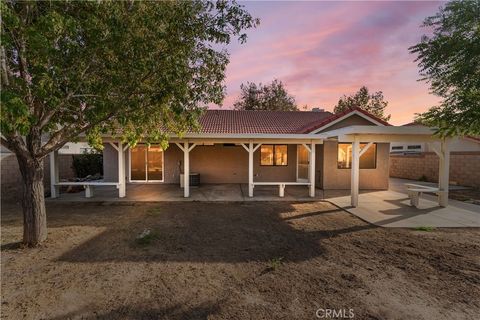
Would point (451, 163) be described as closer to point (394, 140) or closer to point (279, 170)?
point (394, 140)

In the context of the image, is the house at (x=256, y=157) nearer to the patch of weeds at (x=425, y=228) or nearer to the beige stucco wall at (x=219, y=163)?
the beige stucco wall at (x=219, y=163)

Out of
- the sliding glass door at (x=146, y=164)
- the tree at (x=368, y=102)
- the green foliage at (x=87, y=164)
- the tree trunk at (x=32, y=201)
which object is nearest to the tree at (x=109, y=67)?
the tree trunk at (x=32, y=201)

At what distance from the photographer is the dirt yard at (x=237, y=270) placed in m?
3.16

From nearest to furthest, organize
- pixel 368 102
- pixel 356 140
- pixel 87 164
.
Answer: pixel 356 140
pixel 87 164
pixel 368 102

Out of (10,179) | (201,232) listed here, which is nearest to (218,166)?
(201,232)

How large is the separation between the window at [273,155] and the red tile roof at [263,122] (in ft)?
3.22

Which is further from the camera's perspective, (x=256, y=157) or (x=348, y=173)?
(x=256, y=157)

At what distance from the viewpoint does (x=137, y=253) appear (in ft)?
15.9

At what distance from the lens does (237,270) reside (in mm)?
4195

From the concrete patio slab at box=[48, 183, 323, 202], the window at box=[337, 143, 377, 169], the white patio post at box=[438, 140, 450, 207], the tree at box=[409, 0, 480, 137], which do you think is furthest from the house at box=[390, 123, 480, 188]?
the concrete patio slab at box=[48, 183, 323, 202]

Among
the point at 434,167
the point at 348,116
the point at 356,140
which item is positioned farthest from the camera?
Answer: the point at 434,167

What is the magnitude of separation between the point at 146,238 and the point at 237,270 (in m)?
2.52

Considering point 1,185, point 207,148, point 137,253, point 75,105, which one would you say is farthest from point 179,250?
point 1,185

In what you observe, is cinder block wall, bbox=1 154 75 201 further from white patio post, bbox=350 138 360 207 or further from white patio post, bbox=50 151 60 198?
white patio post, bbox=350 138 360 207
